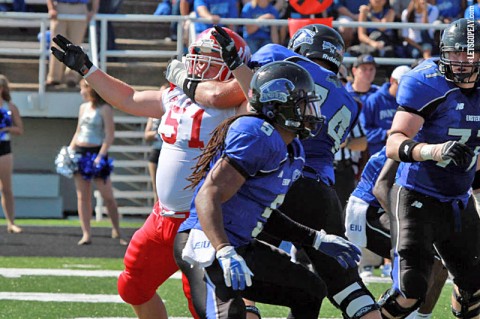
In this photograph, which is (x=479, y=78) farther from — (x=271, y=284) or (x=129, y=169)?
(x=129, y=169)

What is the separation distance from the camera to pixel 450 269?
19.0 feet

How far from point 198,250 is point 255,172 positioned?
389 millimetres

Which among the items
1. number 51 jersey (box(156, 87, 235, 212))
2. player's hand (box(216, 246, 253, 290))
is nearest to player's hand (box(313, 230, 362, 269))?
player's hand (box(216, 246, 253, 290))

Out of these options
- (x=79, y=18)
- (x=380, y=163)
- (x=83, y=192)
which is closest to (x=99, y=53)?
(x=79, y=18)

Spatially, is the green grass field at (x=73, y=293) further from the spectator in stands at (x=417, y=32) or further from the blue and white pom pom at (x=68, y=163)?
the spectator in stands at (x=417, y=32)

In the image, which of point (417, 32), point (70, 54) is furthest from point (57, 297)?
point (417, 32)

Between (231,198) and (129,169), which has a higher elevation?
(231,198)

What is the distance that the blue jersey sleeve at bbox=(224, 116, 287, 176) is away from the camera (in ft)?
13.4

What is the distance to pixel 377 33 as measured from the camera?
43.5 feet

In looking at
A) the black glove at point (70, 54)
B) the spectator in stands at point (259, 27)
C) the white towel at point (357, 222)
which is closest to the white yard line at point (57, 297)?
the white towel at point (357, 222)

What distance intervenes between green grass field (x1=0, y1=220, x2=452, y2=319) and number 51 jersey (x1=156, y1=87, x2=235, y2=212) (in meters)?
2.19

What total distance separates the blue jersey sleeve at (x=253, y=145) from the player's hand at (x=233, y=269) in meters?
0.32

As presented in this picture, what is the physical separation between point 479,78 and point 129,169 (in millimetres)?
9233

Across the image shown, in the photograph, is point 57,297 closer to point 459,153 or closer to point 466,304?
point 466,304
